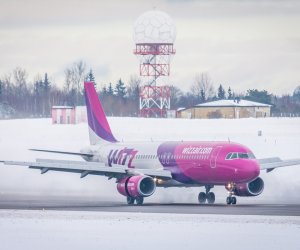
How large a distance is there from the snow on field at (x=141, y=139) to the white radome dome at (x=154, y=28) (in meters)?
13.1

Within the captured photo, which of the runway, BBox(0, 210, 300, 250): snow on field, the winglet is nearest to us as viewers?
BBox(0, 210, 300, 250): snow on field

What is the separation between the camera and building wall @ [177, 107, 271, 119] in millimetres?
153875

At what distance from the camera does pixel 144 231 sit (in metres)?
42.5

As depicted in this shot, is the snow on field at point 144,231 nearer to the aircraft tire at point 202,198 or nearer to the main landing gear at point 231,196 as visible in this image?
the main landing gear at point 231,196

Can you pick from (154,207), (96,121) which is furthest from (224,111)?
(154,207)

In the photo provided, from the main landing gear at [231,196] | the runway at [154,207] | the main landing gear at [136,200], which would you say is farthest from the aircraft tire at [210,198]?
the main landing gear at [136,200]

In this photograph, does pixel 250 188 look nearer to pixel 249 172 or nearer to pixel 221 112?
pixel 249 172

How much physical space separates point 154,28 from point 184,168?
71.7 m

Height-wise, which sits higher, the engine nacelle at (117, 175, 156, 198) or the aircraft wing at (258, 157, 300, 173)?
the aircraft wing at (258, 157, 300, 173)

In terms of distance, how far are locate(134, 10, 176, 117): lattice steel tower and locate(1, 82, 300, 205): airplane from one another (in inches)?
2557

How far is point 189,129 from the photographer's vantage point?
381 feet

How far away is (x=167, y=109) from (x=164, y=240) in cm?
10827

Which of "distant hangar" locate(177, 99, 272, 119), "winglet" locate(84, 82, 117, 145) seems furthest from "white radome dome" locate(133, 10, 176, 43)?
"winglet" locate(84, 82, 117, 145)

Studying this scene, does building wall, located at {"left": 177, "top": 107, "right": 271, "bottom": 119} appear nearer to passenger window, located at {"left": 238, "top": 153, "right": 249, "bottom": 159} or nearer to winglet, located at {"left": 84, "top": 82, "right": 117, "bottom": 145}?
winglet, located at {"left": 84, "top": 82, "right": 117, "bottom": 145}
